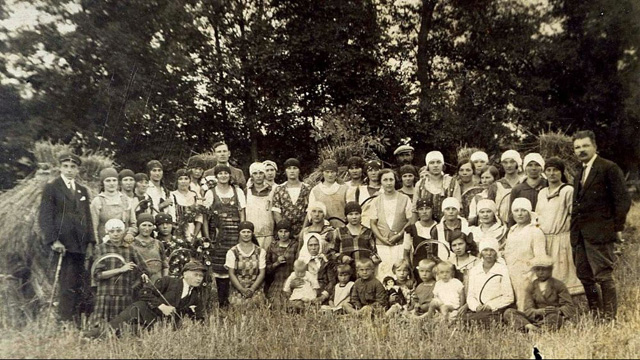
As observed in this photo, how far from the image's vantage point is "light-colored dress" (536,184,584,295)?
17.4 feet

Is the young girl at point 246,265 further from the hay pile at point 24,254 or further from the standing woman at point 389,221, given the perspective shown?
the hay pile at point 24,254

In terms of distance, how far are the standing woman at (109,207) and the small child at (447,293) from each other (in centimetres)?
300

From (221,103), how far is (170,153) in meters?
1.17

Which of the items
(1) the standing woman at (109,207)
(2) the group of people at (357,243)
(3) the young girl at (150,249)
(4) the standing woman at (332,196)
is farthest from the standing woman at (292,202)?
(1) the standing woman at (109,207)

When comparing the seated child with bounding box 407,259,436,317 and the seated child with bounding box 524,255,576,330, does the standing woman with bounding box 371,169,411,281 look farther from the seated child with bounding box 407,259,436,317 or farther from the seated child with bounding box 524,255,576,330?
the seated child with bounding box 524,255,576,330

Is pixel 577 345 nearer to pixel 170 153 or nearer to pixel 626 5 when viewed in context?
pixel 626 5

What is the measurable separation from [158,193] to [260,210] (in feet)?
3.66

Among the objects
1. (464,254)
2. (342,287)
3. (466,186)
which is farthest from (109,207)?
(466,186)

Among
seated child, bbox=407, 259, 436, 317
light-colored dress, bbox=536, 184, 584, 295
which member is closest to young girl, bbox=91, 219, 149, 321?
seated child, bbox=407, 259, 436, 317

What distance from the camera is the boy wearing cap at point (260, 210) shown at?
20.9 ft

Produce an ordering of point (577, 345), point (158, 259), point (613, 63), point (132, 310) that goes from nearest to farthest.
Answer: point (577, 345) → point (132, 310) → point (158, 259) → point (613, 63)

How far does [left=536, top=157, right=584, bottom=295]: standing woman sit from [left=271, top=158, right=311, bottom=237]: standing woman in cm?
244

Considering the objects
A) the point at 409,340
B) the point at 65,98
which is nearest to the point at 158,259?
the point at 409,340

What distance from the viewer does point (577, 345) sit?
452cm
